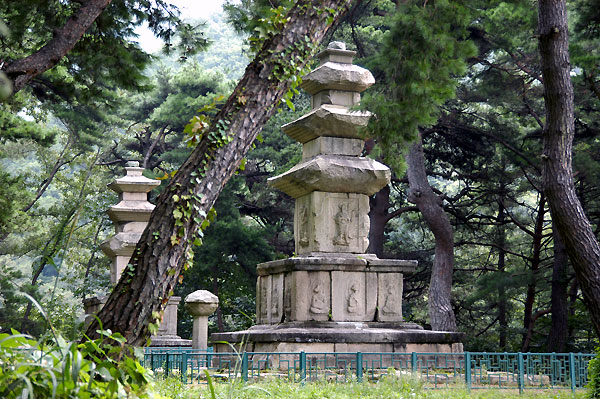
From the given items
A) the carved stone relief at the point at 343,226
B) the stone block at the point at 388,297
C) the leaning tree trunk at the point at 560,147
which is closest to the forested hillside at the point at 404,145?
the leaning tree trunk at the point at 560,147

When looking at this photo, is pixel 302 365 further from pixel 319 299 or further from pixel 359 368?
pixel 319 299

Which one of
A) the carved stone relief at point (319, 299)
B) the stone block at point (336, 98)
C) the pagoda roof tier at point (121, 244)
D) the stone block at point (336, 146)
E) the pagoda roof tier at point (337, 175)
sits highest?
the stone block at point (336, 98)

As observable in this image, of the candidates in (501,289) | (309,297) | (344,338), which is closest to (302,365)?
(344,338)

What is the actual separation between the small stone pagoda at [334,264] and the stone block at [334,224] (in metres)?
0.02

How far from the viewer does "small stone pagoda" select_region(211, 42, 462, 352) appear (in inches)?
428

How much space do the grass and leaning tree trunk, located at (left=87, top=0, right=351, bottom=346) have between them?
8.21 feet

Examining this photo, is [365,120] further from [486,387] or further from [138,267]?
[138,267]

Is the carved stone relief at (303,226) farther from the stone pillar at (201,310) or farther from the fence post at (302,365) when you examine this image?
the fence post at (302,365)

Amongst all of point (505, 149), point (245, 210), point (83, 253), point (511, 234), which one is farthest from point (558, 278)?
point (83, 253)

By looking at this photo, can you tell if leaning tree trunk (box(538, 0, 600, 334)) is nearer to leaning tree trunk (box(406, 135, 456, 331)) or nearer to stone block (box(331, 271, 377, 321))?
stone block (box(331, 271, 377, 321))

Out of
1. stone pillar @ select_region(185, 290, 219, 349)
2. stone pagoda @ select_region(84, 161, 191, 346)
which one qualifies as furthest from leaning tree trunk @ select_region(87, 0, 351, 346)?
stone pagoda @ select_region(84, 161, 191, 346)

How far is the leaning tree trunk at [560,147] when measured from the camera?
28.0ft

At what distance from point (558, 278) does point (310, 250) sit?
1040 centimetres

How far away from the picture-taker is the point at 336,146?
12.4 m
